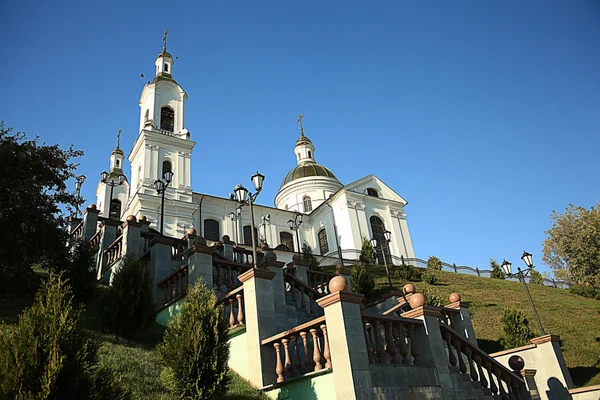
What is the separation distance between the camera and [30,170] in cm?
1302

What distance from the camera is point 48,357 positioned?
18.5 feet

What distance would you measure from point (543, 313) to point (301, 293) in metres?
18.8

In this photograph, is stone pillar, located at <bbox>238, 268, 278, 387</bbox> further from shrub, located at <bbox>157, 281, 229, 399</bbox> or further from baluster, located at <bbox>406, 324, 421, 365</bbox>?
baluster, located at <bbox>406, 324, 421, 365</bbox>

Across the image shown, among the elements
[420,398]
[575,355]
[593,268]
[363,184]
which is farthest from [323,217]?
[420,398]

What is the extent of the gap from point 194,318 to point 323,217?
140ft

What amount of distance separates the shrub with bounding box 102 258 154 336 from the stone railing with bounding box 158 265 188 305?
1079 millimetres

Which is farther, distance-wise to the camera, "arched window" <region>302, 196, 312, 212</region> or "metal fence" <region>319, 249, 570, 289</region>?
"arched window" <region>302, 196, 312, 212</region>

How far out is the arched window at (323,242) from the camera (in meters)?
48.2

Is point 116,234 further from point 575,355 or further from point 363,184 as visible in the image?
point 363,184

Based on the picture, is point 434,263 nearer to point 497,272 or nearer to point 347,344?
point 497,272

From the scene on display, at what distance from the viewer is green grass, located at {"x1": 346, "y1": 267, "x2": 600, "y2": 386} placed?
1742 cm

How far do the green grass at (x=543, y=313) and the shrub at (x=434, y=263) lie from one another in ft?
15.2

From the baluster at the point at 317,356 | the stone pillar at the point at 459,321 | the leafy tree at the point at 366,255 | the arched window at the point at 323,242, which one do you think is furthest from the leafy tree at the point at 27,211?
the arched window at the point at 323,242

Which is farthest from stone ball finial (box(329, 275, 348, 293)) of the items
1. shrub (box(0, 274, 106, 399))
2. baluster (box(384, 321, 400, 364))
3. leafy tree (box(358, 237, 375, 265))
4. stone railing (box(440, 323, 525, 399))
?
leafy tree (box(358, 237, 375, 265))
